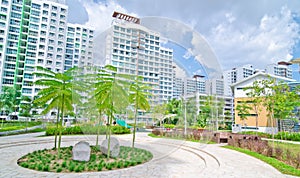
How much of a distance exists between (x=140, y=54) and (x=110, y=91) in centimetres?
199

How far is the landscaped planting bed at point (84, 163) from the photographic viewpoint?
308 inches

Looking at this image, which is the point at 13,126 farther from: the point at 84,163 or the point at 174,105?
the point at 174,105

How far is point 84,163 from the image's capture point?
843cm

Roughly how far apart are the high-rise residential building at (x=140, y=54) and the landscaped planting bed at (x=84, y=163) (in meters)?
4.01

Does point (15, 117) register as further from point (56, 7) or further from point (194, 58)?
point (194, 58)

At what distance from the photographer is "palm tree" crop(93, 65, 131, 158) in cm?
620

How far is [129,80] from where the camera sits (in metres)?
6.09

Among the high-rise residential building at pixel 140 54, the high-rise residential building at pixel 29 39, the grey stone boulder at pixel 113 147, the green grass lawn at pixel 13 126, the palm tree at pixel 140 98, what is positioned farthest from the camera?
the high-rise residential building at pixel 29 39

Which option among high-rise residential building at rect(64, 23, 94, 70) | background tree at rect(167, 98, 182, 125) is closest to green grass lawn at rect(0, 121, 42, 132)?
background tree at rect(167, 98, 182, 125)

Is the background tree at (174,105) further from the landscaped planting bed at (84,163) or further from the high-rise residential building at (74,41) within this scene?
the high-rise residential building at (74,41)

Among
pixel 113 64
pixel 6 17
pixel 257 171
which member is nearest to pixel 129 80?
pixel 113 64

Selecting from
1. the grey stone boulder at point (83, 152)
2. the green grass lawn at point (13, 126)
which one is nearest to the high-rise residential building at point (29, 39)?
the green grass lawn at point (13, 126)

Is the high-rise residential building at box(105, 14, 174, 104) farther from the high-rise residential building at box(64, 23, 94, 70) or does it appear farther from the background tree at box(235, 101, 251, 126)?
the high-rise residential building at box(64, 23, 94, 70)

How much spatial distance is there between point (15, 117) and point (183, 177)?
186 ft
